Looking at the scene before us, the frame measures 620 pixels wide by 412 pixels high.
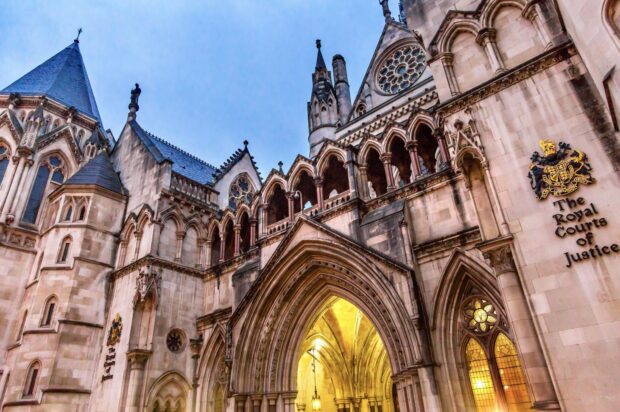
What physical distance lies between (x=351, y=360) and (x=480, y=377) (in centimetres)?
1008

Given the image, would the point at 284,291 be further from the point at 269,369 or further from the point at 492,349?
the point at 492,349

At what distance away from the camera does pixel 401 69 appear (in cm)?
2455

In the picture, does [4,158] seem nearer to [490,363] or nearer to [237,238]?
[237,238]

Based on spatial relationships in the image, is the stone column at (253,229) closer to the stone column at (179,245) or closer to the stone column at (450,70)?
the stone column at (179,245)

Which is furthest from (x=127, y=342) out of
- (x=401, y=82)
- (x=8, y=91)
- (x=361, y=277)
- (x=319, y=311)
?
(x=401, y=82)

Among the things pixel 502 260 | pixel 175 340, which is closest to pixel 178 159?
pixel 175 340

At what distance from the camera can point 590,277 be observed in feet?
23.5

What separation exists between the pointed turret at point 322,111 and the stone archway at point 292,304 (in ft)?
36.0

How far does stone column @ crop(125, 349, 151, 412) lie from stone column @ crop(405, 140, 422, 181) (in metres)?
12.0

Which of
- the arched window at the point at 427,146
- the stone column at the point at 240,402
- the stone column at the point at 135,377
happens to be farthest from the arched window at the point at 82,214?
the arched window at the point at 427,146

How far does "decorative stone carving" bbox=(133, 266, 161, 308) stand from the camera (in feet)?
52.9

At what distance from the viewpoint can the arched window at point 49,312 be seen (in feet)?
53.6

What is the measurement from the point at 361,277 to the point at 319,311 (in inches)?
116

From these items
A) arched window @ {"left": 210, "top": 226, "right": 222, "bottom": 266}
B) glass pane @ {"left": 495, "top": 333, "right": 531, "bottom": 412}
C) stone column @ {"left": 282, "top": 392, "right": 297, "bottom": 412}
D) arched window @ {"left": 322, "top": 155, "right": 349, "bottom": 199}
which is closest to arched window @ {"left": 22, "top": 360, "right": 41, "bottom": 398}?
arched window @ {"left": 210, "top": 226, "right": 222, "bottom": 266}
